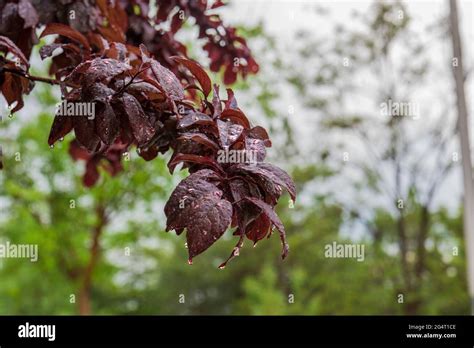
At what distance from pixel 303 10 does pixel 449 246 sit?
2.36 m

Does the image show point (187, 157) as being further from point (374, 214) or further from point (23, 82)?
point (374, 214)

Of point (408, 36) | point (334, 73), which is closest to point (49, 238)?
point (334, 73)

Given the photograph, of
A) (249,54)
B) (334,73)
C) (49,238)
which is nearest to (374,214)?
(334,73)

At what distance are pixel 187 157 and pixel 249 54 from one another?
0.66m

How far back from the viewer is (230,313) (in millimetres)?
5762

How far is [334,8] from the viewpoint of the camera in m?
4.74

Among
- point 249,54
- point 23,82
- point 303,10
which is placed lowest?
point 23,82

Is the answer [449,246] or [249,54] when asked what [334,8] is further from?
[249,54]
